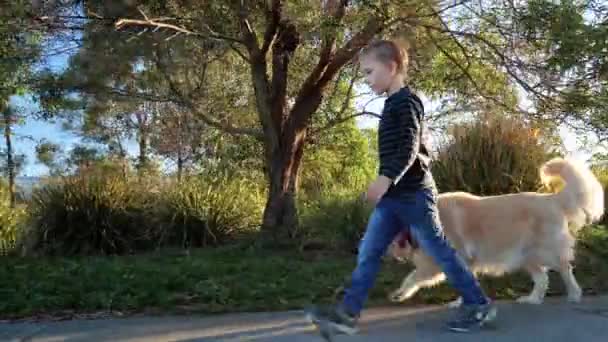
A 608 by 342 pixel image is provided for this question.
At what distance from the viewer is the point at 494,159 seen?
24.8 feet

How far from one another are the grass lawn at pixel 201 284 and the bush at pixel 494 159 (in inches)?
48.2

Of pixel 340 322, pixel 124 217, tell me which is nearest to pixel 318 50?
pixel 124 217

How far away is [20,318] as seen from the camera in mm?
3963

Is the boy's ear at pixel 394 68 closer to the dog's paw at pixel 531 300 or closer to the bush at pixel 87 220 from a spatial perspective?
the dog's paw at pixel 531 300

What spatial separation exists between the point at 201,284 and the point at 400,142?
217cm

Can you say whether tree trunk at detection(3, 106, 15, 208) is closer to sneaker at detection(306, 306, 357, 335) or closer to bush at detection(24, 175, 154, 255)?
bush at detection(24, 175, 154, 255)

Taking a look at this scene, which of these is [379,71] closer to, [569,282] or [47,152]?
[569,282]

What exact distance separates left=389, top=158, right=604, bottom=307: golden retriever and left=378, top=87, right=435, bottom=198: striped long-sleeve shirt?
2.48 ft

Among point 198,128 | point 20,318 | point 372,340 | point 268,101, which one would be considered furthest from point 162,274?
point 198,128

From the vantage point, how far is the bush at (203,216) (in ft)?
26.8

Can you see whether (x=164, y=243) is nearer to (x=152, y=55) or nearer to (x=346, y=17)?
(x=152, y=55)

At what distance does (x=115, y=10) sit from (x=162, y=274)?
10.7 ft

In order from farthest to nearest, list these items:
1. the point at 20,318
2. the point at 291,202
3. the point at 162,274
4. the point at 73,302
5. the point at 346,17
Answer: the point at 291,202
the point at 346,17
the point at 162,274
the point at 73,302
the point at 20,318

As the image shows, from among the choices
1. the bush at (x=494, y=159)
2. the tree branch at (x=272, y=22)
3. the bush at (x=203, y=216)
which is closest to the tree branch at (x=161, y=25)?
the tree branch at (x=272, y=22)
